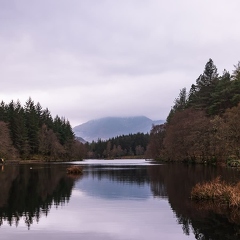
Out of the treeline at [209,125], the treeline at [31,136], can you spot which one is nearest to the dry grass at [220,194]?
the treeline at [209,125]

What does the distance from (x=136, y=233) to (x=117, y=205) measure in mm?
8342

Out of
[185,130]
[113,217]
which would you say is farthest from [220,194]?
[185,130]

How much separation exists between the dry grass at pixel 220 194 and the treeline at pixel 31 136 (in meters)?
87.4

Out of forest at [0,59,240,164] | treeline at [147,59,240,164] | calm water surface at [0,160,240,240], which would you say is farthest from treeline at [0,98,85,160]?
calm water surface at [0,160,240,240]

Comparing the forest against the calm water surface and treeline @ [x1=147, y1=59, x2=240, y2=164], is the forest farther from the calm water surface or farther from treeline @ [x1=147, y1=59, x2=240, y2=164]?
the calm water surface

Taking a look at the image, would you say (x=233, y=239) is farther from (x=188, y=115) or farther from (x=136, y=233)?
(x=188, y=115)

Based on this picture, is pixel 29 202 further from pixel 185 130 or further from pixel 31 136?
pixel 31 136

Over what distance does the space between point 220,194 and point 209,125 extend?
180ft

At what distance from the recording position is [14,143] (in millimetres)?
123375

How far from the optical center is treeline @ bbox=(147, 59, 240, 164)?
2518 inches

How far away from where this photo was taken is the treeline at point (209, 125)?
64.0 meters

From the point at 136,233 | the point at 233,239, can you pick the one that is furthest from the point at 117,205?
the point at 233,239

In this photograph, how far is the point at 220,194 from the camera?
25.4 m

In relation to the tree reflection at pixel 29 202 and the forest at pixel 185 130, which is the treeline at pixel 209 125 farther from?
the tree reflection at pixel 29 202
